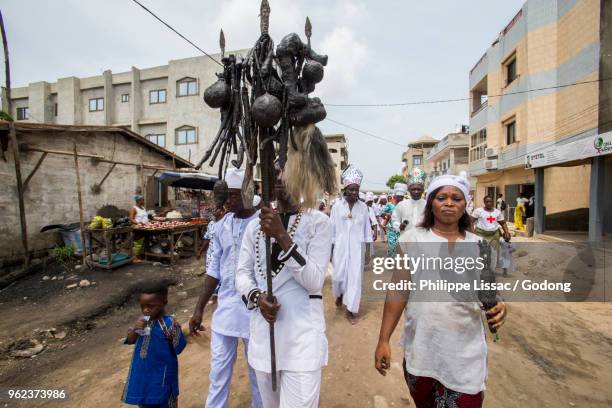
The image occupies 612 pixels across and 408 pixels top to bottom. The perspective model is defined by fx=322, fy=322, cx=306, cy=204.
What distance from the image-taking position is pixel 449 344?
1823 mm

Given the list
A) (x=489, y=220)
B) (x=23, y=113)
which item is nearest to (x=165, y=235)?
(x=489, y=220)

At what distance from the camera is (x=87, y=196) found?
9742mm

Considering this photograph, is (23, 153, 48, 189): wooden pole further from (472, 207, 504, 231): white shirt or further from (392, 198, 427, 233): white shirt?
(472, 207, 504, 231): white shirt

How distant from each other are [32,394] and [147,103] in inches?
953

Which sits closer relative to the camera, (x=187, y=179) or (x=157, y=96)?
(x=187, y=179)

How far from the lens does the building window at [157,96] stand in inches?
922

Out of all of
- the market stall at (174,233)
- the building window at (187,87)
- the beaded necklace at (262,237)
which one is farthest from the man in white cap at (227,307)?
the building window at (187,87)

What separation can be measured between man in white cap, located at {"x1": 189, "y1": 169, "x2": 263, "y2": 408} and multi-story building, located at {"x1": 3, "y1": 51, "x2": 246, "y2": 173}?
1807cm

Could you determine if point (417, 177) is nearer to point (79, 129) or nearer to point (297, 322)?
point (297, 322)

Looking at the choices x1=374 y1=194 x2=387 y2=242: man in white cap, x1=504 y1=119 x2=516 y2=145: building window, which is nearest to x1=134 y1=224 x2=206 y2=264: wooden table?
x1=374 y1=194 x2=387 y2=242: man in white cap

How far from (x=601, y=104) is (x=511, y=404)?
11.7m

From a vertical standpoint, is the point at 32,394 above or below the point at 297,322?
below

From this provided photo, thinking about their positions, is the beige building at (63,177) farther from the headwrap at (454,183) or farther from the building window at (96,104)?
the building window at (96,104)

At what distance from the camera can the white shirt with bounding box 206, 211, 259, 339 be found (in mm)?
2355
